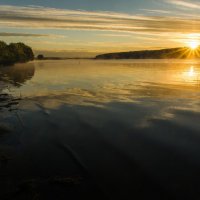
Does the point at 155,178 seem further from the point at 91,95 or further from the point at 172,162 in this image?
the point at 91,95

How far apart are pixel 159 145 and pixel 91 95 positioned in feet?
82.4

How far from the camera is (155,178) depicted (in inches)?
635

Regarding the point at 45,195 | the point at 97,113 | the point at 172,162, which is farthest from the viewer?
the point at 97,113

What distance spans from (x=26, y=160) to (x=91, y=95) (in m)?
27.5

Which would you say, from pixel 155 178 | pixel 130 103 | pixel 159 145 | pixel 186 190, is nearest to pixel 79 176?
pixel 155 178

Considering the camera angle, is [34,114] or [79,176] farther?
[34,114]

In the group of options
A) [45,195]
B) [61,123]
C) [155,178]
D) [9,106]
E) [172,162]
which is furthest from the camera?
[9,106]

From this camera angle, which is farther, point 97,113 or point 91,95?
point 91,95

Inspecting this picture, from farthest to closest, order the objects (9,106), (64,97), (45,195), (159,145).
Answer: (64,97) < (9,106) < (159,145) < (45,195)

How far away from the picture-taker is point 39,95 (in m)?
46.2

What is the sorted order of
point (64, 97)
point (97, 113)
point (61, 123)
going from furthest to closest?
point (64, 97)
point (97, 113)
point (61, 123)

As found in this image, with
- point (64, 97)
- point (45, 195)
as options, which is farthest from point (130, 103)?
point (45, 195)

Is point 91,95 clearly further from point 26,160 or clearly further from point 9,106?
point 26,160

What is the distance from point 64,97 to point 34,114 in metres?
11.8
